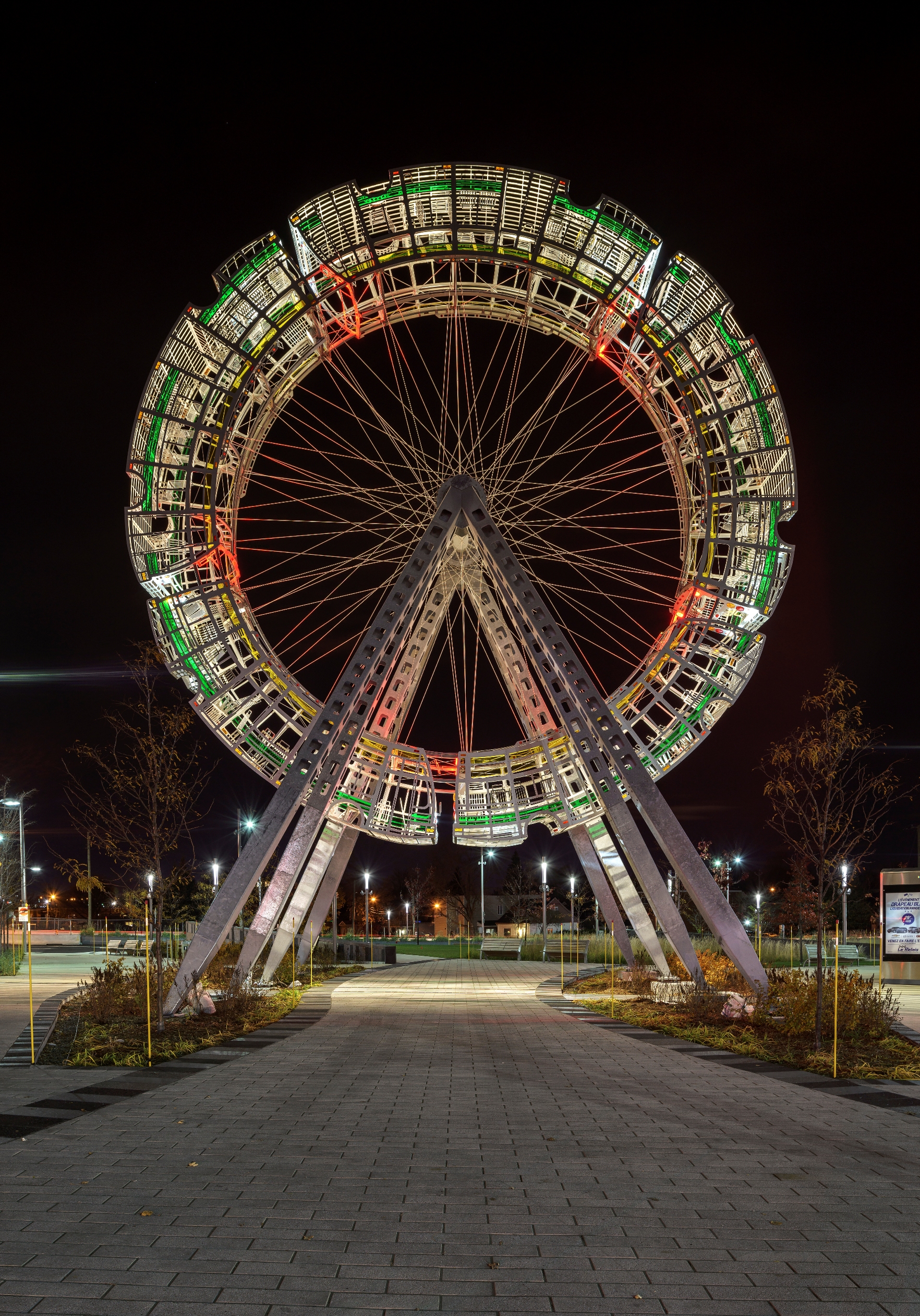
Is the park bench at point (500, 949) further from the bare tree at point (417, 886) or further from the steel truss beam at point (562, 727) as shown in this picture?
the bare tree at point (417, 886)

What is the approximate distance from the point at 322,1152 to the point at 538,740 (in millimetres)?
16614

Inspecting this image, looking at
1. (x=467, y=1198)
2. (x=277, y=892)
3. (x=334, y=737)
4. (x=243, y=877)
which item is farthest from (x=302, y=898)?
(x=467, y=1198)

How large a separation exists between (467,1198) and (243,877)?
45.5 feet

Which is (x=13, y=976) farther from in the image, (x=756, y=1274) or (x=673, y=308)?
(x=756, y=1274)

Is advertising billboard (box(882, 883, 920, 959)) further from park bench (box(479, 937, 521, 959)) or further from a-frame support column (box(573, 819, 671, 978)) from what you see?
park bench (box(479, 937, 521, 959))

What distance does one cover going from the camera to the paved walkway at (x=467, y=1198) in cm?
611

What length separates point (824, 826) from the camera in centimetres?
1569

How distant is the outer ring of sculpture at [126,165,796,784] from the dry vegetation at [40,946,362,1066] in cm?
494

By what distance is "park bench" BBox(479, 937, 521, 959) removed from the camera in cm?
4888

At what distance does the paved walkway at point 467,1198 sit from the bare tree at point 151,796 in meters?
4.59

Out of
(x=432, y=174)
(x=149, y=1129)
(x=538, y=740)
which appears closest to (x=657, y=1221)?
(x=149, y=1129)

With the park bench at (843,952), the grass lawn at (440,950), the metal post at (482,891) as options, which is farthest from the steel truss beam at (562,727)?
the park bench at (843,952)

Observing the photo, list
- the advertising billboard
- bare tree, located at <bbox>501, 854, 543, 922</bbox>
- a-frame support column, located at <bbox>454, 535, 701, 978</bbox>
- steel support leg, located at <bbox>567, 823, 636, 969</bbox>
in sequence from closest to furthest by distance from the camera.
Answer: a-frame support column, located at <bbox>454, 535, 701, 978</bbox> < steel support leg, located at <bbox>567, 823, 636, 969</bbox> < the advertising billboard < bare tree, located at <bbox>501, 854, 543, 922</bbox>

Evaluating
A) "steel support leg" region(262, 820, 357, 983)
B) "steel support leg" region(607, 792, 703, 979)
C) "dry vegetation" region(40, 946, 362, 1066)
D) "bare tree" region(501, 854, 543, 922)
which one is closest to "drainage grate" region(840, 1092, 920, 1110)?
"steel support leg" region(607, 792, 703, 979)
